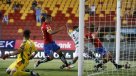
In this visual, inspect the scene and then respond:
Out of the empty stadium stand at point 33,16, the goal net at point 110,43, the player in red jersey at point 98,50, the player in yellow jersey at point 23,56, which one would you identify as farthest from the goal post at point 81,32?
the empty stadium stand at point 33,16

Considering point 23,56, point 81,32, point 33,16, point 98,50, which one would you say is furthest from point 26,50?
point 33,16

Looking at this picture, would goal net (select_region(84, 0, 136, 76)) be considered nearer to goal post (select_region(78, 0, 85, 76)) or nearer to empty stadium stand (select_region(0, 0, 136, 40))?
goal post (select_region(78, 0, 85, 76))

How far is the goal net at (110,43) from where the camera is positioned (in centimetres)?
1578

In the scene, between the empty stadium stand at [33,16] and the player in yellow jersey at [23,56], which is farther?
the empty stadium stand at [33,16]

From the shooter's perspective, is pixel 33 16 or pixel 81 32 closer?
pixel 81 32

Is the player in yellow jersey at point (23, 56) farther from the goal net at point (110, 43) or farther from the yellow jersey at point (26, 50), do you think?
the goal net at point (110, 43)

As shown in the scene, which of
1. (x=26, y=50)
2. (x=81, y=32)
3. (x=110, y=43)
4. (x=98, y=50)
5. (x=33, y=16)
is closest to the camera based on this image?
(x=26, y=50)

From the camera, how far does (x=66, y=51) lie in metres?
24.5

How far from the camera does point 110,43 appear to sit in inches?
810

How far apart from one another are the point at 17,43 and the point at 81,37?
45.1 feet

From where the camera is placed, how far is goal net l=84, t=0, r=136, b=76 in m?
15.8

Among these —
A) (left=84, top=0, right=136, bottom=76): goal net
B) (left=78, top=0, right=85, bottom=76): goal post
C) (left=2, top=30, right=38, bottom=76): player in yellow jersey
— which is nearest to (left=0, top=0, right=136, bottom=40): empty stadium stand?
(left=84, top=0, right=136, bottom=76): goal net

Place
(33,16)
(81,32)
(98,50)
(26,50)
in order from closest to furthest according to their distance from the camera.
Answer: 1. (26,50)
2. (81,32)
3. (98,50)
4. (33,16)

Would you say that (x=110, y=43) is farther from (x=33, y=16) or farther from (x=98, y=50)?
(x=33, y=16)
